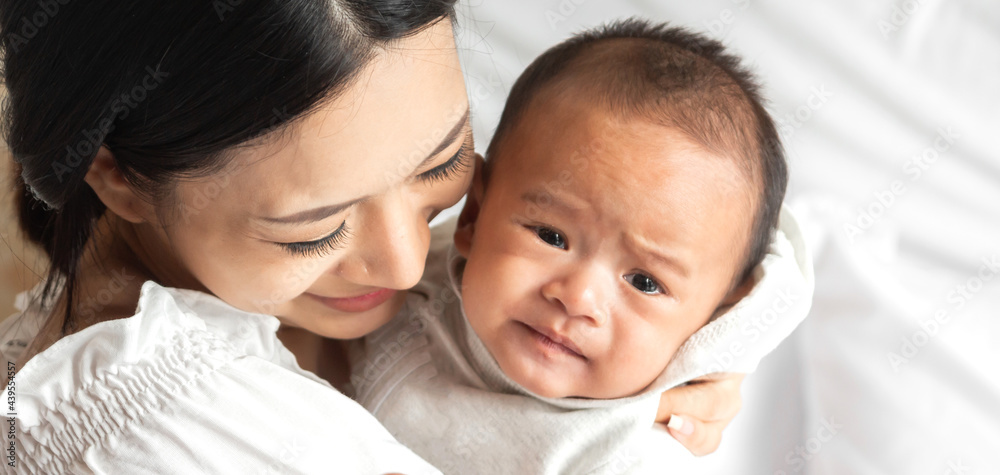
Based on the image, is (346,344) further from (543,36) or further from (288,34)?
(543,36)

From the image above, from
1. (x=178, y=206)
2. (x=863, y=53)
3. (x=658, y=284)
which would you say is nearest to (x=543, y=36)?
(x=863, y=53)

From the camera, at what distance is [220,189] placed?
3.06ft

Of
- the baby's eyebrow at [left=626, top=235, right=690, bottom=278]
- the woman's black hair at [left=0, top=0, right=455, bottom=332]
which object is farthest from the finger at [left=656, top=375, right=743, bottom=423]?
the woman's black hair at [left=0, top=0, right=455, bottom=332]

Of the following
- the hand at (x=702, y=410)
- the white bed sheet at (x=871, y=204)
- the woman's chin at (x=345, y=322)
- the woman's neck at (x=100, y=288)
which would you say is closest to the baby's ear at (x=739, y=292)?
the hand at (x=702, y=410)

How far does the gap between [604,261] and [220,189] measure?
1.61 feet

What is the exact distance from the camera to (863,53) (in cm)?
202

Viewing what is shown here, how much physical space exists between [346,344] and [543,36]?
40.0 inches

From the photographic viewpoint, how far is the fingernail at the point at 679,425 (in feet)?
4.13

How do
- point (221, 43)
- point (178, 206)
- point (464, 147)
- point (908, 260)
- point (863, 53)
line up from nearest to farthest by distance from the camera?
point (221, 43) < point (178, 206) < point (464, 147) < point (908, 260) < point (863, 53)

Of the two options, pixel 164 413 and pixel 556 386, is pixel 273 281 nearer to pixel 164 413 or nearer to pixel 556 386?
pixel 164 413

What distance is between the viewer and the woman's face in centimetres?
90

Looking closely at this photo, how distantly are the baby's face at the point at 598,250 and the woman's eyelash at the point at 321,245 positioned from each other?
21 centimetres

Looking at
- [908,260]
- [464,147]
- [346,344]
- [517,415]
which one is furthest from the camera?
[908,260]

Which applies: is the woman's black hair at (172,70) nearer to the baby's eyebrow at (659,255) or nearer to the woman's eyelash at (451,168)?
the woman's eyelash at (451,168)
